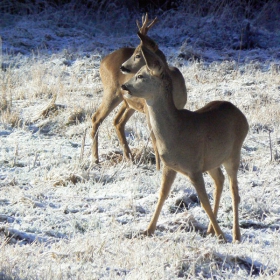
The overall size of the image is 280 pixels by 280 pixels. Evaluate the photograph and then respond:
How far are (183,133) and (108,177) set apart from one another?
6.45 feet

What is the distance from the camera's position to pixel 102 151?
8.55 meters

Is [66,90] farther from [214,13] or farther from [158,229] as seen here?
[214,13]

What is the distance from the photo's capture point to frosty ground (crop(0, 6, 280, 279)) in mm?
4793

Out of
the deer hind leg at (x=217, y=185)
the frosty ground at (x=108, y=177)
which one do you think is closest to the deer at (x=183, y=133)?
the deer hind leg at (x=217, y=185)

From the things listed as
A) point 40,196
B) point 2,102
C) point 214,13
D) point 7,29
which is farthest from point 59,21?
point 40,196

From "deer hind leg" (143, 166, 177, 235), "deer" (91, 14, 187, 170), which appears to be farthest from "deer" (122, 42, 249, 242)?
Result: "deer" (91, 14, 187, 170)

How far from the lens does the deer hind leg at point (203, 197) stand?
546cm

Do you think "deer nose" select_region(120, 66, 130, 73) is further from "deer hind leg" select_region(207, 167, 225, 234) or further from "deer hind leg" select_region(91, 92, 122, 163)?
"deer hind leg" select_region(207, 167, 225, 234)

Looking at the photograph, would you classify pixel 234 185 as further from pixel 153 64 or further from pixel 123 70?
pixel 123 70

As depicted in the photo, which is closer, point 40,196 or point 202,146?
point 202,146

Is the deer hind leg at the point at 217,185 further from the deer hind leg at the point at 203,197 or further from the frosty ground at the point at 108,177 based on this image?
the deer hind leg at the point at 203,197

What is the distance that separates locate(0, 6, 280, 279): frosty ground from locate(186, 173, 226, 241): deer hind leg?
0.09 metres

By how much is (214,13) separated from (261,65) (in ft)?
15.1

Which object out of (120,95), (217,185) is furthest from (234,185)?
(120,95)
